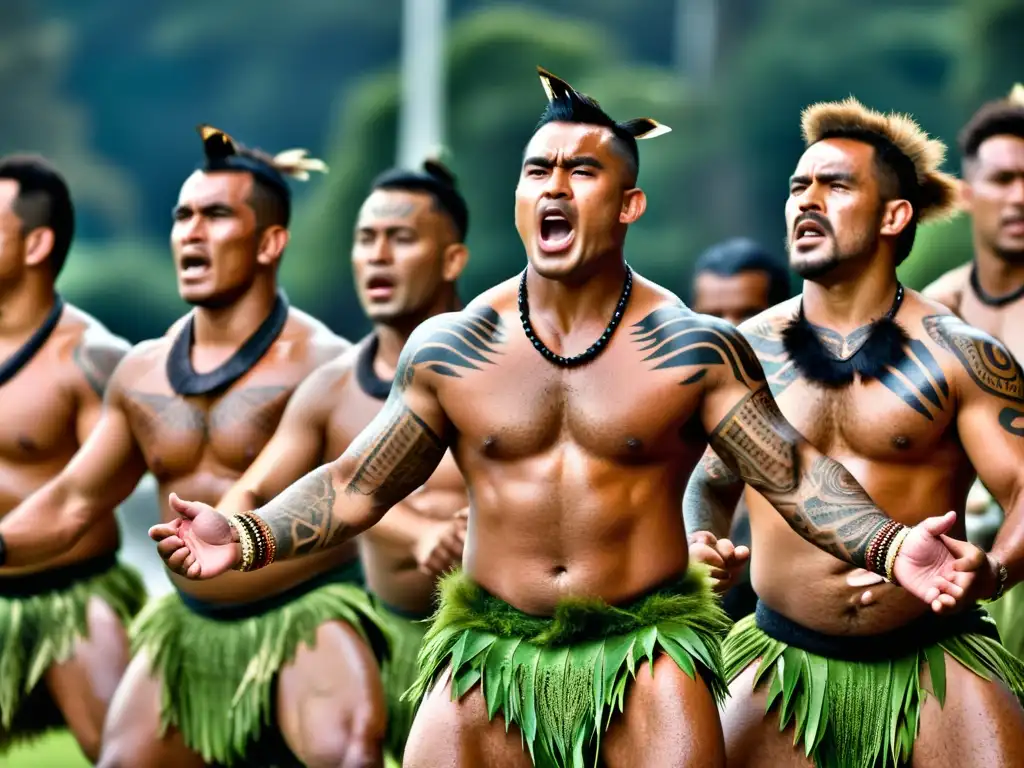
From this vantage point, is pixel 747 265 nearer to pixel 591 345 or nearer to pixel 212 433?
pixel 212 433

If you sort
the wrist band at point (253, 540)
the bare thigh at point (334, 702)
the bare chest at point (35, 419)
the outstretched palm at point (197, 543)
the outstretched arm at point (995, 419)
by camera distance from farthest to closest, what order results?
the bare chest at point (35, 419) → the bare thigh at point (334, 702) → the outstretched arm at point (995, 419) → the wrist band at point (253, 540) → the outstretched palm at point (197, 543)

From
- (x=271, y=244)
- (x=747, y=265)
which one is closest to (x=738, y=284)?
(x=747, y=265)

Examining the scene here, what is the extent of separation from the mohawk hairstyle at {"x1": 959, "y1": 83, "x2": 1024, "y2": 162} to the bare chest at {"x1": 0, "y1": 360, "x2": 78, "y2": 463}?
3.66 meters

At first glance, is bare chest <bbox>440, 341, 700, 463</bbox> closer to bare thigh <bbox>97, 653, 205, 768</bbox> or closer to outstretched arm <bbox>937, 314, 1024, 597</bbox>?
outstretched arm <bbox>937, 314, 1024, 597</bbox>

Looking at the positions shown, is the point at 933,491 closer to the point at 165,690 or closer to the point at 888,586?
the point at 888,586

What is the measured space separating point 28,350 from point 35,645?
3.62ft

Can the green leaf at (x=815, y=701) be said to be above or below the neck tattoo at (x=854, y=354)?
below

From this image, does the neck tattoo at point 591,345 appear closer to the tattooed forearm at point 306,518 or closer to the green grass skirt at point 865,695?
the tattooed forearm at point 306,518

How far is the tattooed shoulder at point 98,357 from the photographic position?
25.1 ft

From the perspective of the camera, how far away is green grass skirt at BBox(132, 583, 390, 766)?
6844 millimetres

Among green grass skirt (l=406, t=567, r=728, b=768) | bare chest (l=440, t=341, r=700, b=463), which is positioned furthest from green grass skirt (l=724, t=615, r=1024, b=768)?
bare chest (l=440, t=341, r=700, b=463)

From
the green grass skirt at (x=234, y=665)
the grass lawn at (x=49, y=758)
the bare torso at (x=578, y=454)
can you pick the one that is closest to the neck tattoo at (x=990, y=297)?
the green grass skirt at (x=234, y=665)

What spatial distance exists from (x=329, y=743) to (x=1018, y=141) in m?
3.62

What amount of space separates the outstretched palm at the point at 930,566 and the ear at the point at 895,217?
1318 millimetres
